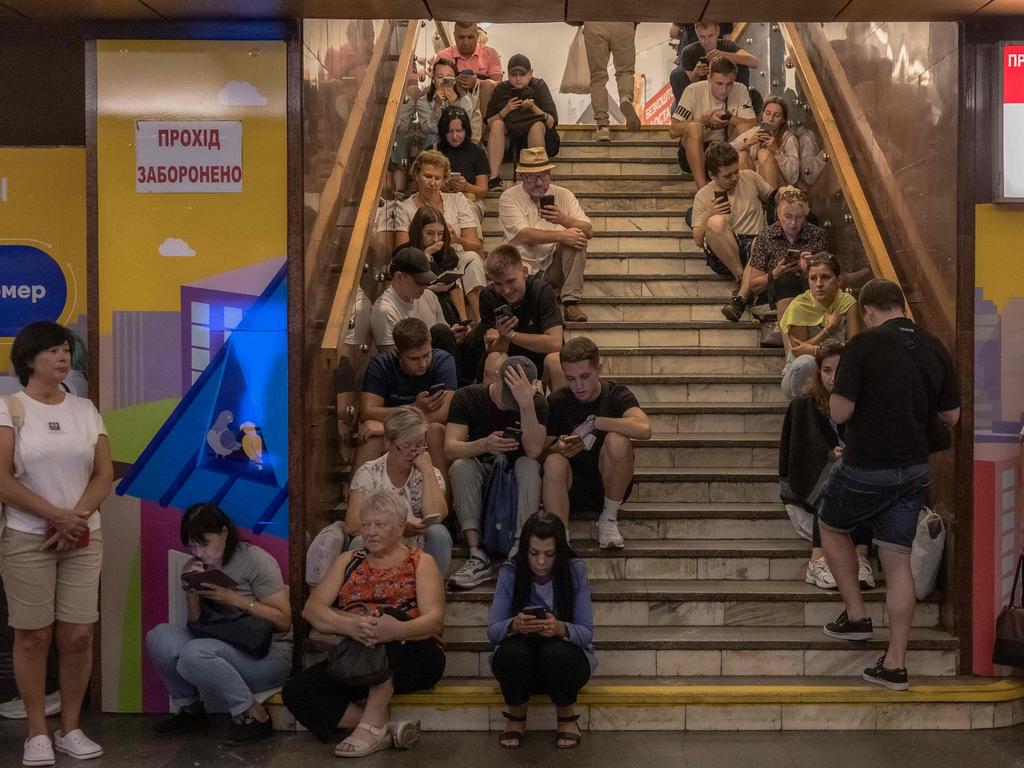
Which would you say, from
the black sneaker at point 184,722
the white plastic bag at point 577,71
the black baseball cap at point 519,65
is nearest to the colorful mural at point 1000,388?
the black sneaker at point 184,722

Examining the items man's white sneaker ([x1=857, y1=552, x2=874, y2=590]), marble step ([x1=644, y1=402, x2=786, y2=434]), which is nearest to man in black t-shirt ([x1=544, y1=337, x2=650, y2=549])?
marble step ([x1=644, y1=402, x2=786, y2=434])

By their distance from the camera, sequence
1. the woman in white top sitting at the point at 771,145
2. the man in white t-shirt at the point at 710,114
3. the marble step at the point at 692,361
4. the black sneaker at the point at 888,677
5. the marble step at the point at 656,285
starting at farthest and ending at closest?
the man in white t-shirt at the point at 710,114 → the woman in white top sitting at the point at 771,145 → the marble step at the point at 656,285 → the marble step at the point at 692,361 → the black sneaker at the point at 888,677

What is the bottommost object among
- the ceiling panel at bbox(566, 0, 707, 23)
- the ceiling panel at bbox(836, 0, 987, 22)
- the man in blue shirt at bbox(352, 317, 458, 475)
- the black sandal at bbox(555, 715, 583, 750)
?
the black sandal at bbox(555, 715, 583, 750)

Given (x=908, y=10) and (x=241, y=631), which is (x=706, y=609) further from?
(x=908, y=10)

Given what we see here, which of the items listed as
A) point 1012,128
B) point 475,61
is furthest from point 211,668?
point 475,61

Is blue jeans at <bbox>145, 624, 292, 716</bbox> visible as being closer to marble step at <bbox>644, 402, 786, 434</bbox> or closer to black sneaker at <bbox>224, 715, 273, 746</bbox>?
black sneaker at <bbox>224, 715, 273, 746</bbox>

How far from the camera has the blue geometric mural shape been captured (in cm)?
524

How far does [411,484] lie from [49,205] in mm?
2081

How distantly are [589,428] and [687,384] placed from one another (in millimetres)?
1494

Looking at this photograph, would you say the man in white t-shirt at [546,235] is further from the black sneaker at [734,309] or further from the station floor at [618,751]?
the station floor at [618,751]

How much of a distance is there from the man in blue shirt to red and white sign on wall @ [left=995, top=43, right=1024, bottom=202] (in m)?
2.67

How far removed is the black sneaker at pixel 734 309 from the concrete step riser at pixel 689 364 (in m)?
0.32

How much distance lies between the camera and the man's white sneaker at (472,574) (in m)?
5.58

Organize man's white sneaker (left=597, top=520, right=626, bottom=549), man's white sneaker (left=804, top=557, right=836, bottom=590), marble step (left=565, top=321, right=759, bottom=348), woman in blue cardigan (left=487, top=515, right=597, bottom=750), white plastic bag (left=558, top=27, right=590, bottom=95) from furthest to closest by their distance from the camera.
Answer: white plastic bag (left=558, top=27, right=590, bottom=95)
marble step (left=565, top=321, right=759, bottom=348)
man's white sneaker (left=597, top=520, right=626, bottom=549)
man's white sneaker (left=804, top=557, right=836, bottom=590)
woman in blue cardigan (left=487, top=515, right=597, bottom=750)
